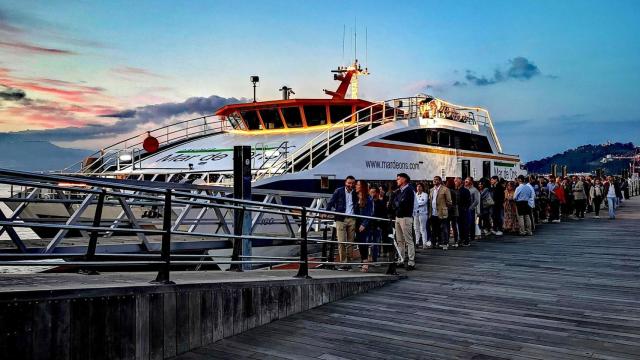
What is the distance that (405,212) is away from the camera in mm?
10008

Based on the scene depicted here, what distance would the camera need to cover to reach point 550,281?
8820mm

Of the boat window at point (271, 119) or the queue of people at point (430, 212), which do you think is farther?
the boat window at point (271, 119)

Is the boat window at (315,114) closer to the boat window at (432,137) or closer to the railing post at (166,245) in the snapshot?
the boat window at (432,137)

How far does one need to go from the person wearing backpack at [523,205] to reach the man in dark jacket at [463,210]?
284 centimetres

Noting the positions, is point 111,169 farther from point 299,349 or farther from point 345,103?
point 299,349

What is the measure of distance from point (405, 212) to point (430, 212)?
3339 millimetres

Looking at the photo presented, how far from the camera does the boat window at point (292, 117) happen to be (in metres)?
19.7

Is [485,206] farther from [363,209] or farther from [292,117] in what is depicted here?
[292,117]

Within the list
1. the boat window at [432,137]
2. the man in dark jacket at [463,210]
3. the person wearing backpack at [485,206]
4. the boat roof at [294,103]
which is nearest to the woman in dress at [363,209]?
the man in dark jacket at [463,210]

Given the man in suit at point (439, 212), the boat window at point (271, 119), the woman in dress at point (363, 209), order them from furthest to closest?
the boat window at point (271, 119) → the man in suit at point (439, 212) → the woman in dress at point (363, 209)

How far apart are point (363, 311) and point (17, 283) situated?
14.1 ft

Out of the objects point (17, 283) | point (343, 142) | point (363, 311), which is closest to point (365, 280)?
point (363, 311)

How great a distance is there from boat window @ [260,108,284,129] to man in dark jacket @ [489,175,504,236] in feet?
28.4

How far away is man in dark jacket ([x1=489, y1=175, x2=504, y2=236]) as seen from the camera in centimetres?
1522
